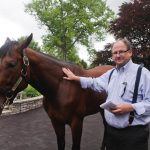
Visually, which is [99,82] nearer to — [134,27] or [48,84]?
[48,84]

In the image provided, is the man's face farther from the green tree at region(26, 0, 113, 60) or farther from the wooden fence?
the green tree at region(26, 0, 113, 60)

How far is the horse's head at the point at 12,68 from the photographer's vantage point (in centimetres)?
437

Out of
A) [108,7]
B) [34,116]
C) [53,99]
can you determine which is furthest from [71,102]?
[108,7]

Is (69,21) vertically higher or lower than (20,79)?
higher

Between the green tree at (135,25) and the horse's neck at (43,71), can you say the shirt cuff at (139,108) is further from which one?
the green tree at (135,25)

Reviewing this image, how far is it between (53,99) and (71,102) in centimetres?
27

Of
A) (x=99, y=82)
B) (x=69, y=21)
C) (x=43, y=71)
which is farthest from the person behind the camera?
(x=69, y=21)

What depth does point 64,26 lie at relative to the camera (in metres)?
39.7

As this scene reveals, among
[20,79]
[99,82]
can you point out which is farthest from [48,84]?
[99,82]

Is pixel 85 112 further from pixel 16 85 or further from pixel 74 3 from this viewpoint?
pixel 74 3

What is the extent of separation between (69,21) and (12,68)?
116 ft

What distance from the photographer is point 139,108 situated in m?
3.43

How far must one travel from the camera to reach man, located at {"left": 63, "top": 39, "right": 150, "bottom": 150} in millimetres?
3486

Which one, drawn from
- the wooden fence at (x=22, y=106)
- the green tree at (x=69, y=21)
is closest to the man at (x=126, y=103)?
the wooden fence at (x=22, y=106)
